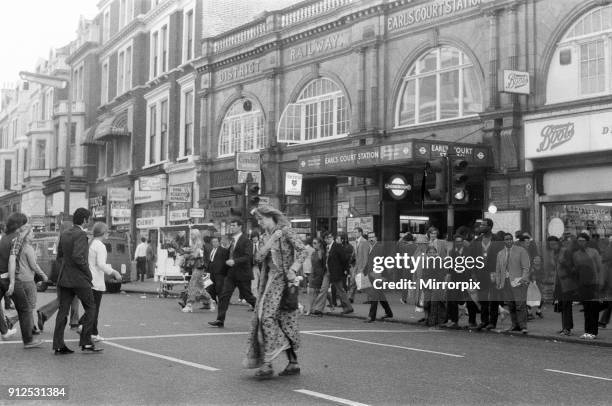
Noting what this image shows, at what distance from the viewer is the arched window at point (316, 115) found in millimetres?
26406

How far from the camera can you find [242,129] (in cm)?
3120

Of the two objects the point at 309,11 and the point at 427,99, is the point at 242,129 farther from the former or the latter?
the point at 427,99

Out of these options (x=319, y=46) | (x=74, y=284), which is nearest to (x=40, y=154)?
(x=319, y=46)

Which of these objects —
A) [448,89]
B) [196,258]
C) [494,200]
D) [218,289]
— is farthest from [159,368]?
[448,89]

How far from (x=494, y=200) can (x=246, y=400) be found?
581 inches

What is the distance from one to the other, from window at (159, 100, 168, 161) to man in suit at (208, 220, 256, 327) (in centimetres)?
2449

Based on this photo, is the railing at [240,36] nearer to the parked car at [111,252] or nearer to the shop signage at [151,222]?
the shop signage at [151,222]

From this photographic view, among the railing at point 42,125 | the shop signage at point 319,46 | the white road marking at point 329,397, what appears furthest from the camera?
the railing at point 42,125

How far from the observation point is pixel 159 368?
8891mm

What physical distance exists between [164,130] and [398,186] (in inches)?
755

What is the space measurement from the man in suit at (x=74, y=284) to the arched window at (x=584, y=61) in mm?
13507

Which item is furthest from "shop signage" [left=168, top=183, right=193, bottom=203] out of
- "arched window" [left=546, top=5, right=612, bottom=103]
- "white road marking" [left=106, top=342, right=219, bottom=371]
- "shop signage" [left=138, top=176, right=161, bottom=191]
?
"white road marking" [left=106, top=342, right=219, bottom=371]

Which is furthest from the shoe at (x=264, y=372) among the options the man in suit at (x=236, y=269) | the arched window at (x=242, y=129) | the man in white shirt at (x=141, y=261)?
the man in white shirt at (x=141, y=261)

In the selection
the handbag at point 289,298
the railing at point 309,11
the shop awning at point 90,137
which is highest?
the railing at point 309,11
